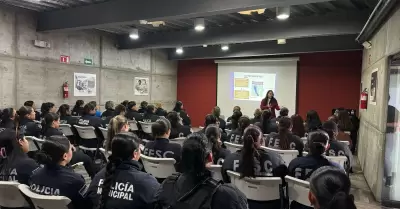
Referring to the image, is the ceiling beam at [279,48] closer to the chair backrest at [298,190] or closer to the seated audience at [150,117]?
the seated audience at [150,117]

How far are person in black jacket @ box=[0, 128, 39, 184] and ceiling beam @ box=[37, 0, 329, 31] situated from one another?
340cm

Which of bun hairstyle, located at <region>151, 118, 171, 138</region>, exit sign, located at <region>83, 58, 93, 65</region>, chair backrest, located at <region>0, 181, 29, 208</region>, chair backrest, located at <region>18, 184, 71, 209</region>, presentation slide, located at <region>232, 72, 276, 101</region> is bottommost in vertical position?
chair backrest, located at <region>0, 181, 29, 208</region>

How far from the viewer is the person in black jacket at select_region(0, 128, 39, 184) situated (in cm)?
241

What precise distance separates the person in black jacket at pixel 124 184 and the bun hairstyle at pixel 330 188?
97cm

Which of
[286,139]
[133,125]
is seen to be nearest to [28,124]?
[133,125]

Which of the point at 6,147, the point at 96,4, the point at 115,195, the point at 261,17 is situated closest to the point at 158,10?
the point at 96,4

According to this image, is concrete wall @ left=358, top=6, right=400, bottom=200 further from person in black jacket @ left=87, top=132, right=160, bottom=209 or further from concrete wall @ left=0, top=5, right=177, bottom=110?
concrete wall @ left=0, top=5, right=177, bottom=110

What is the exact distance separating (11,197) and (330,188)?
213 centimetres

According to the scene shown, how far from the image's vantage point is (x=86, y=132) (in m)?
5.23

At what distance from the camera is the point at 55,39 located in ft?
26.3

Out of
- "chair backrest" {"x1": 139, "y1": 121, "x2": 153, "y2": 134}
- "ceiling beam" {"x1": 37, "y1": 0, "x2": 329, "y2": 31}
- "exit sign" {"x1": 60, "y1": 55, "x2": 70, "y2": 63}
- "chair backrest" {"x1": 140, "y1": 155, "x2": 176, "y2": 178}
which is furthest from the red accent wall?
"chair backrest" {"x1": 140, "y1": 155, "x2": 176, "y2": 178}

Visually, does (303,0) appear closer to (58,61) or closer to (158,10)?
(158,10)

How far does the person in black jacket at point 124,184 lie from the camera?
1766 mm

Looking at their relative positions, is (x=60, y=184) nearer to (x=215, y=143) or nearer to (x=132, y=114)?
(x=215, y=143)
